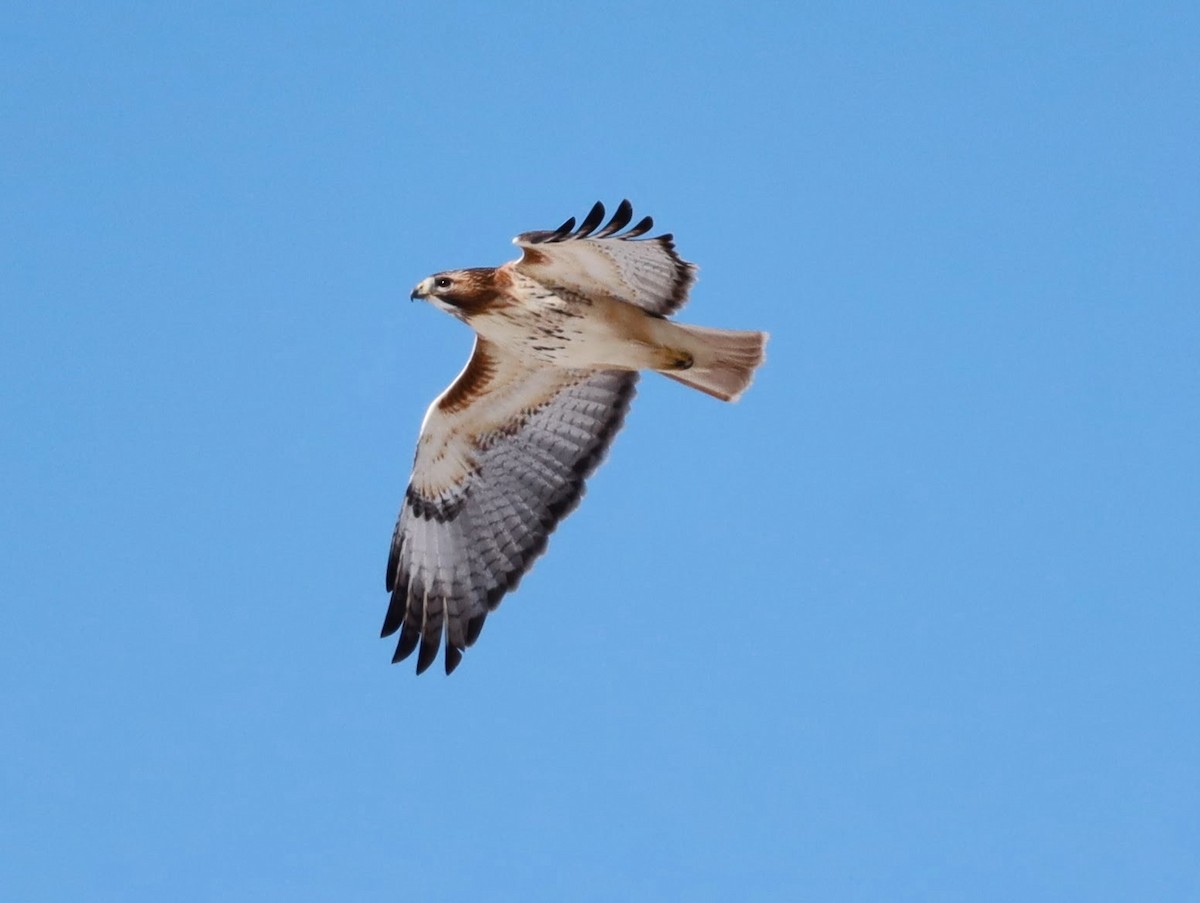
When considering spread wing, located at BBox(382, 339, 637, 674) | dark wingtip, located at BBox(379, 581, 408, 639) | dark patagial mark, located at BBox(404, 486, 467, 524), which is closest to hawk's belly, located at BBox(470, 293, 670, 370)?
spread wing, located at BBox(382, 339, 637, 674)

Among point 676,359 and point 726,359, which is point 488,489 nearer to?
point 676,359

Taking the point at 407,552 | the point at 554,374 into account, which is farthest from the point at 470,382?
the point at 407,552

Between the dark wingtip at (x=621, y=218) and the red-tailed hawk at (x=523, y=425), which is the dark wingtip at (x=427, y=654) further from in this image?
the dark wingtip at (x=621, y=218)

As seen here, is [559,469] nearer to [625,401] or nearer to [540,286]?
[625,401]

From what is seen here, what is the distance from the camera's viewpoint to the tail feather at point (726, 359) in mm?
9281

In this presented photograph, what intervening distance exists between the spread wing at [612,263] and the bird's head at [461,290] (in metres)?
0.17

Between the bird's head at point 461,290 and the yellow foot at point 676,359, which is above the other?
the yellow foot at point 676,359

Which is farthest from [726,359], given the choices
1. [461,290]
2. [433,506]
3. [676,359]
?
[433,506]

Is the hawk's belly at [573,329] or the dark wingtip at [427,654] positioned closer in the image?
the hawk's belly at [573,329]

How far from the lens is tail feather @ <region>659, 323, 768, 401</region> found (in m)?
9.28

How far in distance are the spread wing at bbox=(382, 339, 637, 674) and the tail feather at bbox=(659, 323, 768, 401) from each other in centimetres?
72

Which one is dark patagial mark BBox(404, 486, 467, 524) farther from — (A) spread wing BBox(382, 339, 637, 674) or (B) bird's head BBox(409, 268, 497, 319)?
(B) bird's head BBox(409, 268, 497, 319)

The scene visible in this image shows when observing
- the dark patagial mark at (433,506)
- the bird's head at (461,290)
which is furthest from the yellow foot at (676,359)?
the dark patagial mark at (433,506)

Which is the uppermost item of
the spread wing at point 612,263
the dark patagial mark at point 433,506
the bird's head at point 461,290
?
the spread wing at point 612,263
